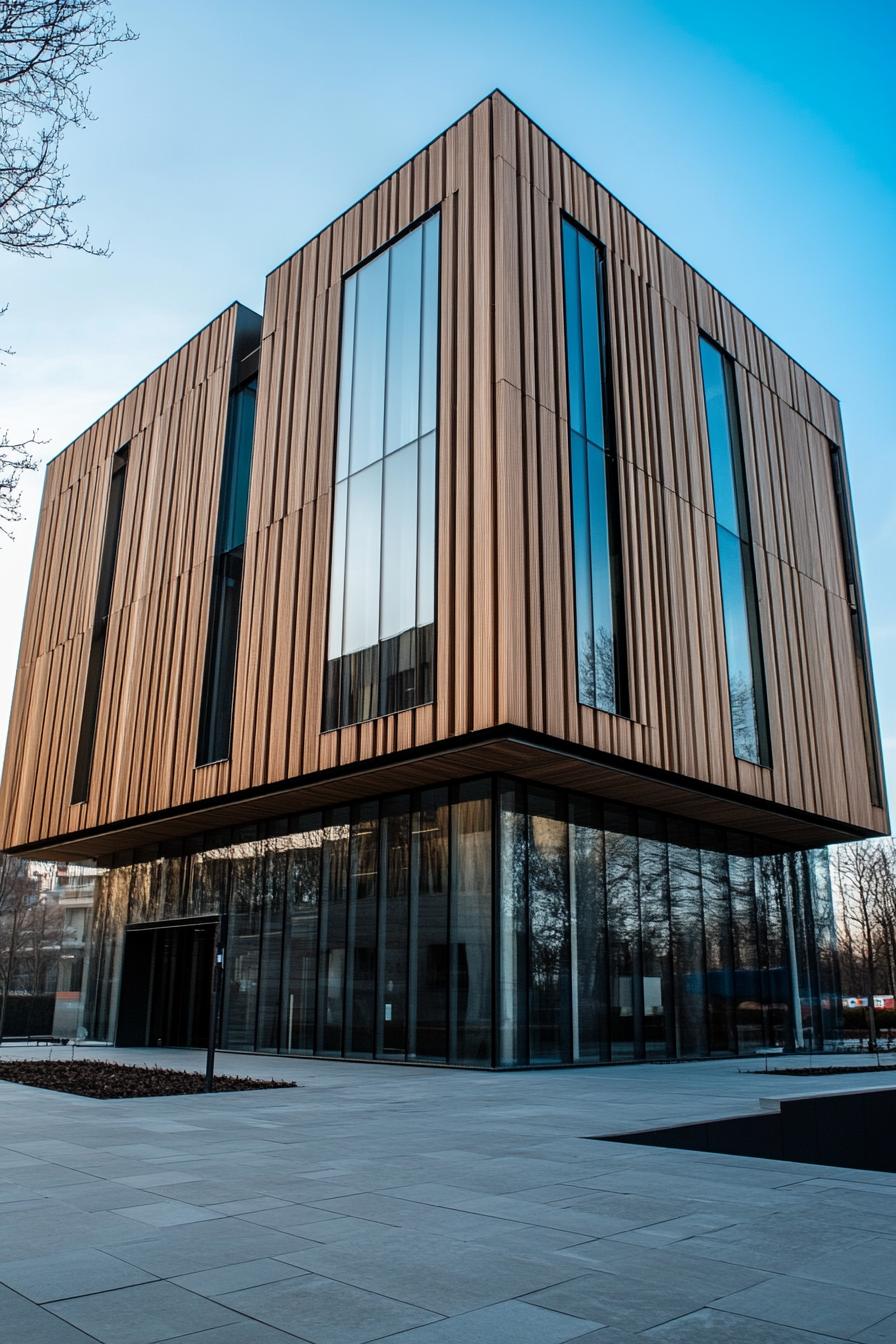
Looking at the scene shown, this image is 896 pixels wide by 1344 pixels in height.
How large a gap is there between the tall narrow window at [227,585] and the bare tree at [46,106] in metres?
18.3

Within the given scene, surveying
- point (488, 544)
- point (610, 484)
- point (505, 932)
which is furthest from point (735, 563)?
point (505, 932)

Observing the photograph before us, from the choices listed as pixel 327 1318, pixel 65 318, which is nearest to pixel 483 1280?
pixel 327 1318

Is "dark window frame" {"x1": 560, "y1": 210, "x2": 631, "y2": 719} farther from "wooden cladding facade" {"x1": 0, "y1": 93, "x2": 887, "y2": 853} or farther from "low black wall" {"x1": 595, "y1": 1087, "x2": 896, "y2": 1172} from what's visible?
"low black wall" {"x1": 595, "y1": 1087, "x2": 896, "y2": 1172}

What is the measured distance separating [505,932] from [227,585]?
13538 mm

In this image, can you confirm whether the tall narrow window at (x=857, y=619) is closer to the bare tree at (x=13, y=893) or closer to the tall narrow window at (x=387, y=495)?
the tall narrow window at (x=387, y=495)

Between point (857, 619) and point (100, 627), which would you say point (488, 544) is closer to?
point (857, 619)

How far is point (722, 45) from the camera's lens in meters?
15.7

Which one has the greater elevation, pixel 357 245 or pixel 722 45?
pixel 357 245

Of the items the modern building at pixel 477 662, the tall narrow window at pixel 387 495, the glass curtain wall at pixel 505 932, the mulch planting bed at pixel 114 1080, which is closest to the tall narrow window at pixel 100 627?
the modern building at pixel 477 662

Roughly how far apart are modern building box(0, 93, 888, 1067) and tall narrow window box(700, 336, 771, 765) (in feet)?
0.39

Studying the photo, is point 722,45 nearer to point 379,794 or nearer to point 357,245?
point 357,245

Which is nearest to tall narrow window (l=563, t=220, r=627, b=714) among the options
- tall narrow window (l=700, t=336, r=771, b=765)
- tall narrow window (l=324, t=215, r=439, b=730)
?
tall narrow window (l=324, t=215, r=439, b=730)

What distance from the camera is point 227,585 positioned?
2830 centimetres

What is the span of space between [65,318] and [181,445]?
22.7m
